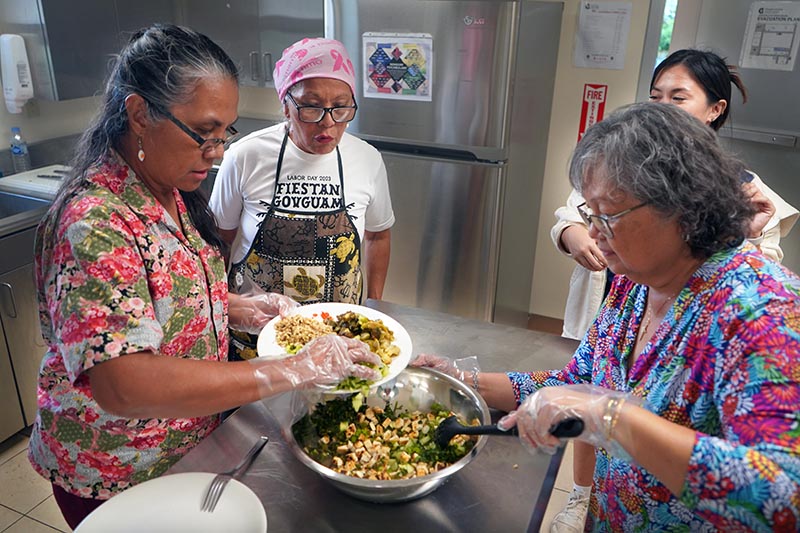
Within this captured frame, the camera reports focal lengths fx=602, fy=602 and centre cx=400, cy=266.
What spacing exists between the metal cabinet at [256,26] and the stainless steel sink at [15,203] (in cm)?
111

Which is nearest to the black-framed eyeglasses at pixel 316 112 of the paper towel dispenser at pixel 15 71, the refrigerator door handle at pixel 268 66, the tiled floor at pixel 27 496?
the tiled floor at pixel 27 496

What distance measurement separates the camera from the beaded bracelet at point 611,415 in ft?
3.11

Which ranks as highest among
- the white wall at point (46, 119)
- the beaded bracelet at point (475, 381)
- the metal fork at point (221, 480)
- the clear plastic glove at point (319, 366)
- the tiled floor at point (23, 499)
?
the white wall at point (46, 119)

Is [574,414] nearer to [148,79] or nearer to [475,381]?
[475,381]

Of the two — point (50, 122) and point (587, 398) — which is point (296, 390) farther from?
point (50, 122)

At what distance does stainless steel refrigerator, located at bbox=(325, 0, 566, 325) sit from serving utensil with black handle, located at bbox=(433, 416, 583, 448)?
1684mm

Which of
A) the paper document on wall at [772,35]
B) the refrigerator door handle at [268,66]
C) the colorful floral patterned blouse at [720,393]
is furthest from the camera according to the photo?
the refrigerator door handle at [268,66]

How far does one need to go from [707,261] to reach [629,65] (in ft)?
7.23

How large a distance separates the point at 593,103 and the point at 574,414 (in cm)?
238

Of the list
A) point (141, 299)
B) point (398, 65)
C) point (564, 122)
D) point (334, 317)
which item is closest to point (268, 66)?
point (398, 65)

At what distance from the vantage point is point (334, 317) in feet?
5.02

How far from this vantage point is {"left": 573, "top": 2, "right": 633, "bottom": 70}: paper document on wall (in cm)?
287

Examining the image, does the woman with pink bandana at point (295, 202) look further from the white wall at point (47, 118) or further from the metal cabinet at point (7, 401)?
the white wall at point (47, 118)

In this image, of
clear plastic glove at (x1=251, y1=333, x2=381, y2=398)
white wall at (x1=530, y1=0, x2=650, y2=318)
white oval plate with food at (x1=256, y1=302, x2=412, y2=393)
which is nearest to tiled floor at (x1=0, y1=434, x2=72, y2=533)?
white oval plate with food at (x1=256, y1=302, x2=412, y2=393)
